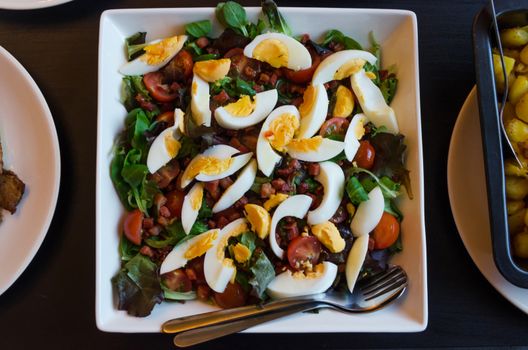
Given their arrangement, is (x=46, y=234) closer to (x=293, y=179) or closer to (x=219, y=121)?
(x=219, y=121)

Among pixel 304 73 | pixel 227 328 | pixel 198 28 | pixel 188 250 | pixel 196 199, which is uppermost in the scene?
pixel 198 28

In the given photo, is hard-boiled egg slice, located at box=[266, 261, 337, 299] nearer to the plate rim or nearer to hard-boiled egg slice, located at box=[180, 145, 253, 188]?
hard-boiled egg slice, located at box=[180, 145, 253, 188]

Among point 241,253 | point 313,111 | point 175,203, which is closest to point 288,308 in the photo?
point 241,253

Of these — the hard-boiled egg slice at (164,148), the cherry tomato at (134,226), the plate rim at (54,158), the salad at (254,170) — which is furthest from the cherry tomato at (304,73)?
the plate rim at (54,158)

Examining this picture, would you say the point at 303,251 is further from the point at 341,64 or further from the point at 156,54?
the point at 156,54

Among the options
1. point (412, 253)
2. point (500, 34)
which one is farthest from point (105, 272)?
point (500, 34)
